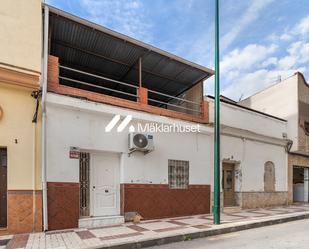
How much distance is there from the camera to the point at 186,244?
7.43m

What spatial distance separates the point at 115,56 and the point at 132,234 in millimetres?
6198

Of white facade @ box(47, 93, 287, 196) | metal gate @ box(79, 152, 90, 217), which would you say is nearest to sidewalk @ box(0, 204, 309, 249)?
metal gate @ box(79, 152, 90, 217)

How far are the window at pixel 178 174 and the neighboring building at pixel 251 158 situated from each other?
2.32 meters

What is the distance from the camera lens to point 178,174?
11.1 metres

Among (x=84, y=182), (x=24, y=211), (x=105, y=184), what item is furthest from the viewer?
(x=105, y=184)

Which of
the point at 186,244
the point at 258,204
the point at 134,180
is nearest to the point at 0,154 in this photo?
the point at 134,180

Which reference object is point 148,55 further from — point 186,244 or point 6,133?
point 186,244

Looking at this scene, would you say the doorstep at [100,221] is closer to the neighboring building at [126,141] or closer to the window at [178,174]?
the neighboring building at [126,141]

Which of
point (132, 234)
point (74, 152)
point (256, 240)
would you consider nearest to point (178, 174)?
point (132, 234)

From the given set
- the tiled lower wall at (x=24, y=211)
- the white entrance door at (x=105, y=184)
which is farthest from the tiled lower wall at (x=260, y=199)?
the tiled lower wall at (x=24, y=211)

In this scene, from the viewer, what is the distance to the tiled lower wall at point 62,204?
7.98m

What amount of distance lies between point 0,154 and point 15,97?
1.53 m

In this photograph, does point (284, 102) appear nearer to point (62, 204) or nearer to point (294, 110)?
point (294, 110)

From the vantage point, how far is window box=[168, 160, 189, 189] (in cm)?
1089
